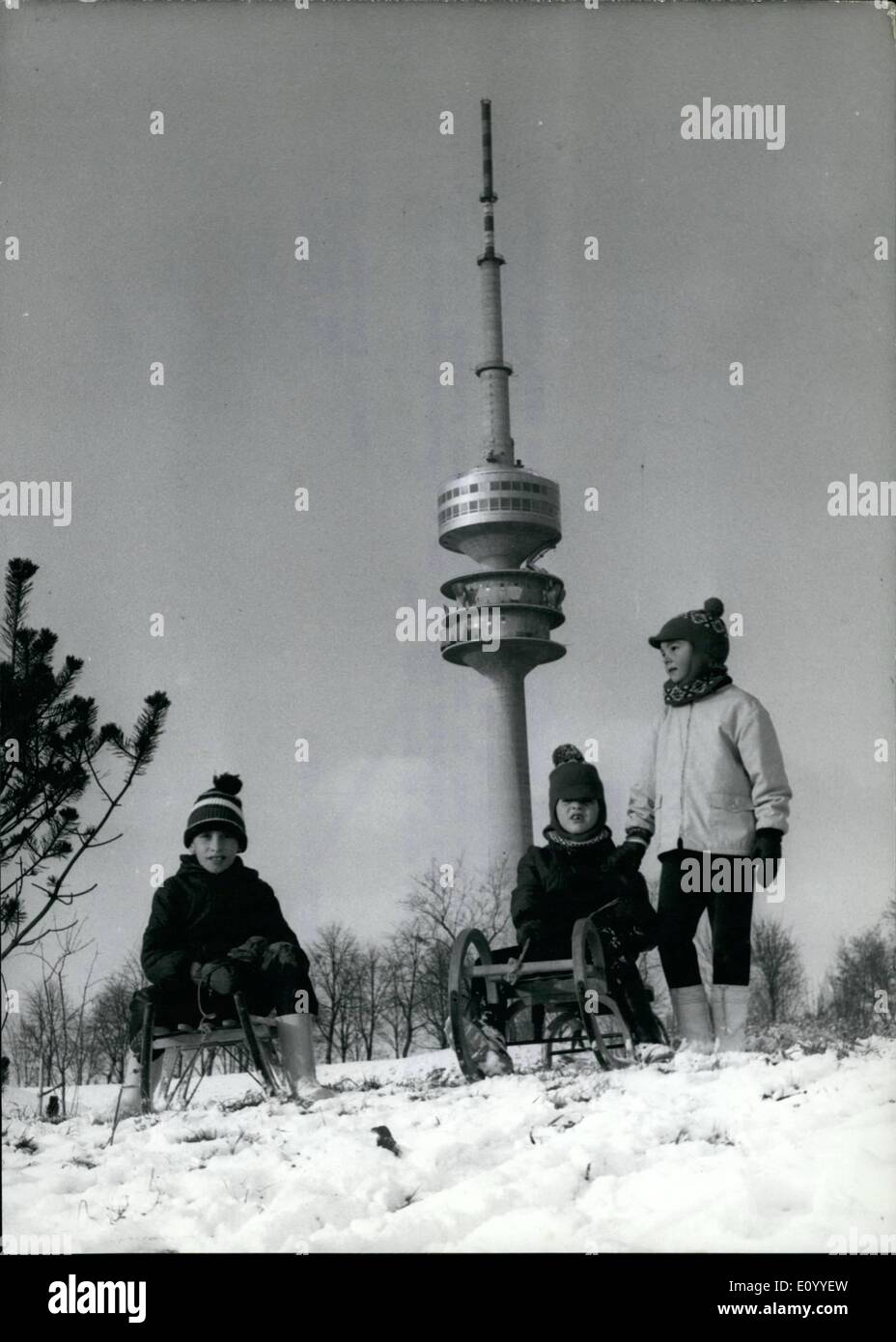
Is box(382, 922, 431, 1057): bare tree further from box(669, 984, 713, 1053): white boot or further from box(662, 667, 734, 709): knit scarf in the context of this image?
box(662, 667, 734, 709): knit scarf

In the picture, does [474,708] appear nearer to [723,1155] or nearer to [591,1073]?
[591,1073]

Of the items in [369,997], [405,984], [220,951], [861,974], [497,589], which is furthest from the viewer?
[497,589]

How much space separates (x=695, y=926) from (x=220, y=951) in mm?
2366

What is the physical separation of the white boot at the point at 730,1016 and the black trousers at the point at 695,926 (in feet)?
0.15

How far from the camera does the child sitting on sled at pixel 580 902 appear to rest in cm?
736

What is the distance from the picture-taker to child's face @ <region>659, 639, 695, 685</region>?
7816 mm

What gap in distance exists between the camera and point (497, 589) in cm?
1605

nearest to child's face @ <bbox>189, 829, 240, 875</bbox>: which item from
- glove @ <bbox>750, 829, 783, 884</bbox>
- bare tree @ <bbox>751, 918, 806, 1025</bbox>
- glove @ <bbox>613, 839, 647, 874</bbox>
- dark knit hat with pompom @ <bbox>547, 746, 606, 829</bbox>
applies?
dark knit hat with pompom @ <bbox>547, 746, 606, 829</bbox>

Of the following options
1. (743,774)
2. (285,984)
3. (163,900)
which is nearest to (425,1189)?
(285,984)

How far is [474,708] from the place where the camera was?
398 inches

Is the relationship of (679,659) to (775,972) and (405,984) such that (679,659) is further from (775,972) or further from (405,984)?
(405,984)

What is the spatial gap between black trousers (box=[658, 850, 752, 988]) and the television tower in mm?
1108

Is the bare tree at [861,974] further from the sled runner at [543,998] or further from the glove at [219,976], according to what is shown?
the glove at [219,976]

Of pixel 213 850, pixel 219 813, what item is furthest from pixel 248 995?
pixel 219 813
